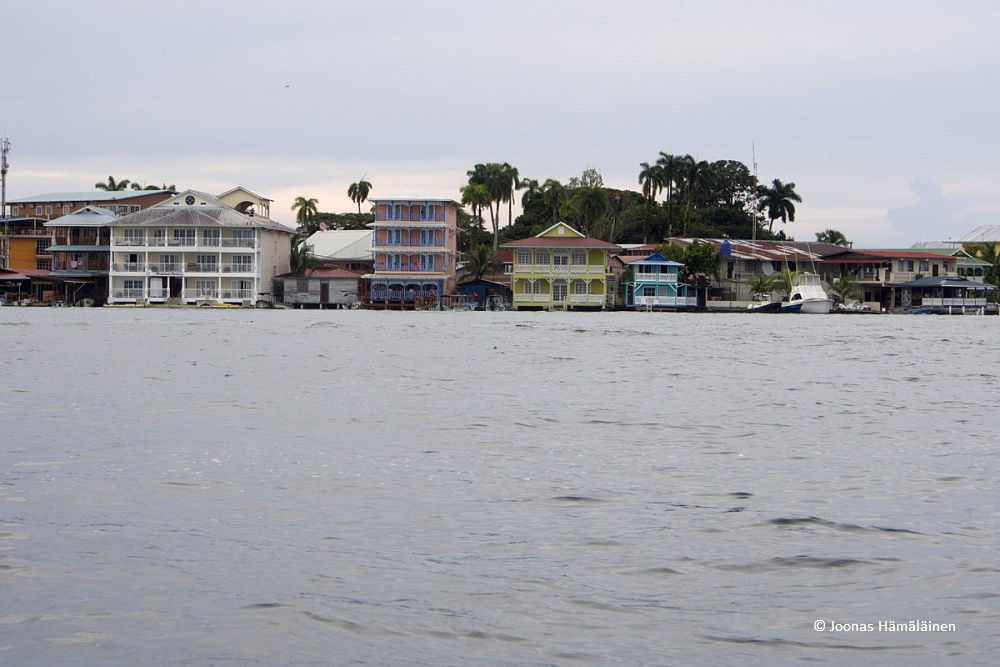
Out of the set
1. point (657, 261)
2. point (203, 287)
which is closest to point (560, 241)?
point (657, 261)

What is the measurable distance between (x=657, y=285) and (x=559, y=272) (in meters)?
7.75

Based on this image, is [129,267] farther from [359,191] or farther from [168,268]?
[359,191]

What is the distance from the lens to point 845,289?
87938 mm

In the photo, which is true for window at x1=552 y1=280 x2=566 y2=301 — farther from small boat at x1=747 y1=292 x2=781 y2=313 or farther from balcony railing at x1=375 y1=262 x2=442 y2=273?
small boat at x1=747 y1=292 x2=781 y2=313

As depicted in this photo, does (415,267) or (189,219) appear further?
(415,267)

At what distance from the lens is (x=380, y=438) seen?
12633 millimetres

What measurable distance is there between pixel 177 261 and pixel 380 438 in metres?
Answer: 78.8

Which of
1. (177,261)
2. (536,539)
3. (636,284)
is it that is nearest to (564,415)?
(536,539)

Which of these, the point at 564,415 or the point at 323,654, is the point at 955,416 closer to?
the point at 564,415

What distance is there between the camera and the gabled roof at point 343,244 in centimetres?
9506

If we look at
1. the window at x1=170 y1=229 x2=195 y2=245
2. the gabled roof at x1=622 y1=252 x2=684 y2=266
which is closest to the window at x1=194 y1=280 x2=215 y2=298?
the window at x1=170 y1=229 x2=195 y2=245

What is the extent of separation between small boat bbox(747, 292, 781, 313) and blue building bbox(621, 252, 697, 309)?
Answer: 4.63m

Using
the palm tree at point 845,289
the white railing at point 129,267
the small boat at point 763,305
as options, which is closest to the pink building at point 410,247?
the white railing at point 129,267

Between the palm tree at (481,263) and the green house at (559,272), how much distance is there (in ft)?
11.3
